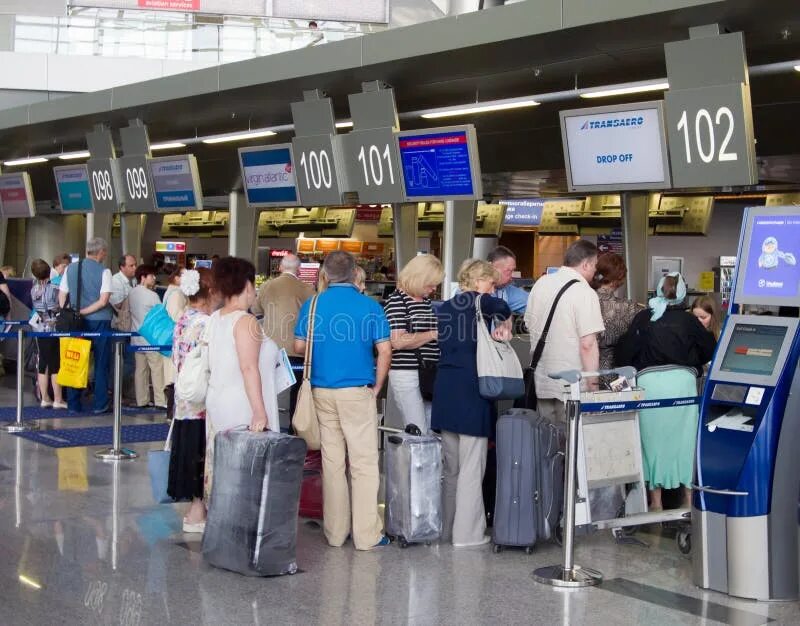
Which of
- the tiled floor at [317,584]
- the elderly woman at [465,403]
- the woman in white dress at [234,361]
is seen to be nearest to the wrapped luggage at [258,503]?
the tiled floor at [317,584]

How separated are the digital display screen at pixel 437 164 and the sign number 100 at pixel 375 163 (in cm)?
19

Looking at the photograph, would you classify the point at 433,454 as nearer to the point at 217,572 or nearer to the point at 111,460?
the point at 217,572

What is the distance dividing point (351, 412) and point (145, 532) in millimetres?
1387

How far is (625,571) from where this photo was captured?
222 inches

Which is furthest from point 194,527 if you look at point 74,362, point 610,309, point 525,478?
point 74,362

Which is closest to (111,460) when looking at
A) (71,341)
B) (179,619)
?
(71,341)

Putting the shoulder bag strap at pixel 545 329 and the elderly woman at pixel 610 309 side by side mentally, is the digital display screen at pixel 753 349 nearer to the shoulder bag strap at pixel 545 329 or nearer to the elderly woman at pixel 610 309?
the shoulder bag strap at pixel 545 329

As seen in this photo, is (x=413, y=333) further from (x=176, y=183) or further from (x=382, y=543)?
(x=176, y=183)

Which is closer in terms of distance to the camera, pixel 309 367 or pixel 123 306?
pixel 309 367

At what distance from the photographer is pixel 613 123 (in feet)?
26.3

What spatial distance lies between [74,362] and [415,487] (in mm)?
5216

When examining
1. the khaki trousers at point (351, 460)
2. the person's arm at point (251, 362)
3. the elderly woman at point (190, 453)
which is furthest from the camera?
the elderly woman at point (190, 453)

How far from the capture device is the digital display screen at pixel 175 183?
12828 mm

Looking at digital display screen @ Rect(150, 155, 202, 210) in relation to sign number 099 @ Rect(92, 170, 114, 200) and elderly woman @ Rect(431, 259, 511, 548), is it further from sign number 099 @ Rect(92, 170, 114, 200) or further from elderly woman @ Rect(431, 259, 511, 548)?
elderly woman @ Rect(431, 259, 511, 548)
